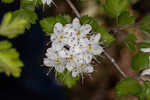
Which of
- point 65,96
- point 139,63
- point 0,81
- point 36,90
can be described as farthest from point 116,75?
point 139,63

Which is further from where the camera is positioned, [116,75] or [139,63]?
[116,75]

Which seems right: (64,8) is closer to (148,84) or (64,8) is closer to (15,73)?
(148,84)

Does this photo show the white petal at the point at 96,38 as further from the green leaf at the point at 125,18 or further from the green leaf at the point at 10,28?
the green leaf at the point at 10,28

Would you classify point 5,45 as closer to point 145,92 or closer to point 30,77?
point 145,92

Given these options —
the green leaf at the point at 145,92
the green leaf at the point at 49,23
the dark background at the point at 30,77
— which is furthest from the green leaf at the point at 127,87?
the dark background at the point at 30,77

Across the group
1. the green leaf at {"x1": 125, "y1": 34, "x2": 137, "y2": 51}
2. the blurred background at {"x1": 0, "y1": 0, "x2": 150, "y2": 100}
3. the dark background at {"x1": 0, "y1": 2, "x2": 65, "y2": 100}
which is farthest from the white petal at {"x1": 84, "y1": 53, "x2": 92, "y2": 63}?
the dark background at {"x1": 0, "y1": 2, "x2": 65, "y2": 100}

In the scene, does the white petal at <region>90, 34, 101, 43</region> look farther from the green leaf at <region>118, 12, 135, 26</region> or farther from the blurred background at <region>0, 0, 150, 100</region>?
the blurred background at <region>0, 0, 150, 100</region>

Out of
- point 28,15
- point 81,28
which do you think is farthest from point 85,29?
point 28,15
